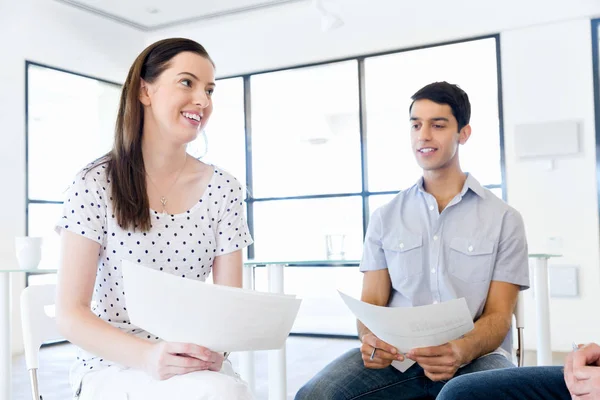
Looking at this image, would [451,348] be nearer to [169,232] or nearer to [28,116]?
[169,232]

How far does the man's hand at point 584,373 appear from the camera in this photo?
113 cm

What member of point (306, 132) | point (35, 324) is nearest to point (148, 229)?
point (35, 324)

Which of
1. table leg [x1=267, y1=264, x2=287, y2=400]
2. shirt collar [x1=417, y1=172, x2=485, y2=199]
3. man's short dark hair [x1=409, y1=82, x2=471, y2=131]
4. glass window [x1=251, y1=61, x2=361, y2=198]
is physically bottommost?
table leg [x1=267, y1=264, x2=287, y2=400]

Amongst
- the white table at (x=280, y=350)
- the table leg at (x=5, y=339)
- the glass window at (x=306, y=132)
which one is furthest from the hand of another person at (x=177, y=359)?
the glass window at (x=306, y=132)

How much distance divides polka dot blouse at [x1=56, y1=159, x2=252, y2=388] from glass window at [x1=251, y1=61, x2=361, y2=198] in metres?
4.05

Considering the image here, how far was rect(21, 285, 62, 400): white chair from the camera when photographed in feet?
5.16

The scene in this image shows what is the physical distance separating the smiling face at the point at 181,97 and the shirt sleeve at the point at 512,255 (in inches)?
37.3

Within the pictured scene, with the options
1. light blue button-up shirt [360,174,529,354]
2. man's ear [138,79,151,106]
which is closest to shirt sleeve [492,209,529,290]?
light blue button-up shirt [360,174,529,354]

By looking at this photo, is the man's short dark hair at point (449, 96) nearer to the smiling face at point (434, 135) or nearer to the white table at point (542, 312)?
the smiling face at point (434, 135)

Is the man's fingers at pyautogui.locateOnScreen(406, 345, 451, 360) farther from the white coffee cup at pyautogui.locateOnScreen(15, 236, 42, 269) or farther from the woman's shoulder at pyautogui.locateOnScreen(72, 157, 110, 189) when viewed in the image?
the white coffee cup at pyautogui.locateOnScreen(15, 236, 42, 269)

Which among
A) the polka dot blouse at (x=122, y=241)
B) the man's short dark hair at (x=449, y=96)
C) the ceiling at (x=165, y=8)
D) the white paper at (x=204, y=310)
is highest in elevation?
the ceiling at (x=165, y=8)

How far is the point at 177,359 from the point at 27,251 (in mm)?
1815

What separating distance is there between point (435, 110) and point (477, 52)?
11.0 ft

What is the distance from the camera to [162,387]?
1.12 metres
